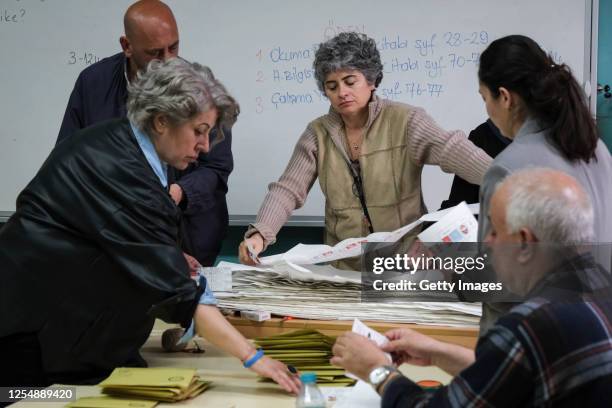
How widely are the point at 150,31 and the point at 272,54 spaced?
1136 millimetres

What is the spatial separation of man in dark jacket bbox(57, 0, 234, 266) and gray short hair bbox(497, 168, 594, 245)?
1.55m

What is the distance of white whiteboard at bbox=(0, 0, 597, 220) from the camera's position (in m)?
3.66

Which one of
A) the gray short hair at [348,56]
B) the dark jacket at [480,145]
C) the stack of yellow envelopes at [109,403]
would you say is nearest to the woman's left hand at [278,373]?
the stack of yellow envelopes at [109,403]

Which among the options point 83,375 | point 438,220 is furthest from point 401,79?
point 83,375

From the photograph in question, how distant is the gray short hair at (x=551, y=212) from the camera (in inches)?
52.0

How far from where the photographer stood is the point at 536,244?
1344 millimetres

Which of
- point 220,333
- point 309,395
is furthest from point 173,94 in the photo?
point 309,395

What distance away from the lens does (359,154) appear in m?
2.87

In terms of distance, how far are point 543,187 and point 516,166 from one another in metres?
0.46

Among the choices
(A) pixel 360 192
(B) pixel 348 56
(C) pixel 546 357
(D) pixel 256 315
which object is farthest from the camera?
(A) pixel 360 192

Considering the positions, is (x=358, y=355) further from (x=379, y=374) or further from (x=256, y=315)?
(x=256, y=315)

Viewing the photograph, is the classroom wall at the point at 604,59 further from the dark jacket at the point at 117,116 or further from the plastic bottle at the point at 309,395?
the plastic bottle at the point at 309,395

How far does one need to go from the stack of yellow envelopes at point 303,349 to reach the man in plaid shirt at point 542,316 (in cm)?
53

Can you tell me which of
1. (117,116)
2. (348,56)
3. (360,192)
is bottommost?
(360,192)
